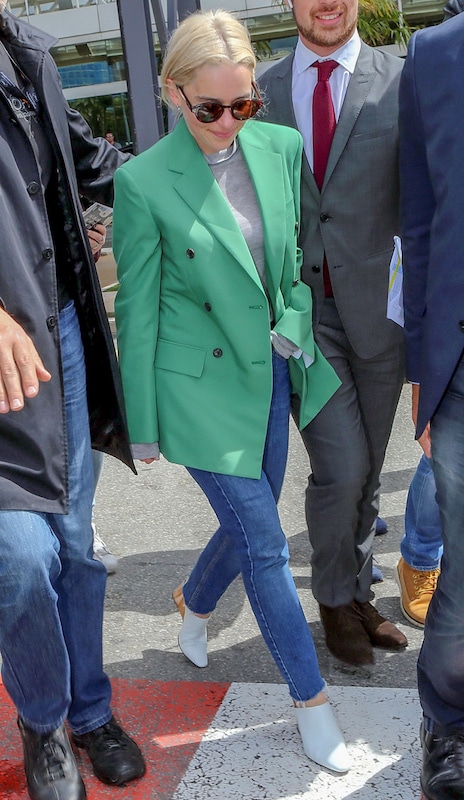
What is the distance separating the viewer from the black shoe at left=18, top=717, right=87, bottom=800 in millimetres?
2527

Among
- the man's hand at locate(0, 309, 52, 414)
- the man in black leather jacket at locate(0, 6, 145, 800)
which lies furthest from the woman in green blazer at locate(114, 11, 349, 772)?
the man's hand at locate(0, 309, 52, 414)

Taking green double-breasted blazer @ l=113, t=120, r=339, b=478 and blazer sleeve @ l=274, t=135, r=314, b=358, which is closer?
green double-breasted blazer @ l=113, t=120, r=339, b=478

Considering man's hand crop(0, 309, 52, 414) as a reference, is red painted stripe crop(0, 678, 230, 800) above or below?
below

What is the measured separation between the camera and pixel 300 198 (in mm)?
3066

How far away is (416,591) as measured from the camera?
353 centimetres

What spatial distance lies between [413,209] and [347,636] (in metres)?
1.53

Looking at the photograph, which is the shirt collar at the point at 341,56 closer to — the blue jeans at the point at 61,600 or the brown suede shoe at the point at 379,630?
the blue jeans at the point at 61,600

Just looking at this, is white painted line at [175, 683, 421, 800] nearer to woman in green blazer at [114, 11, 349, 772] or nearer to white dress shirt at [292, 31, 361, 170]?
woman in green blazer at [114, 11, 349, 772]

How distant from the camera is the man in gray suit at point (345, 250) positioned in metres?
3.02

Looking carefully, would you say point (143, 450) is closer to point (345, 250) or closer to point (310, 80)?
point (345, 250)

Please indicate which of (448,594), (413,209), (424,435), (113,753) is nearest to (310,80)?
(413,209)

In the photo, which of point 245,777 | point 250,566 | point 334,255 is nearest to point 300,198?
point 334,255

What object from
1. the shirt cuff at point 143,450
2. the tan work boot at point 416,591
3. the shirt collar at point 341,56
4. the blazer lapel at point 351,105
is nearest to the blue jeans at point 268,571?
the shirt cuff at point 143,450

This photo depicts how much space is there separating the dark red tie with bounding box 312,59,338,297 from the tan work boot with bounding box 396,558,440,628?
4.65 ft
